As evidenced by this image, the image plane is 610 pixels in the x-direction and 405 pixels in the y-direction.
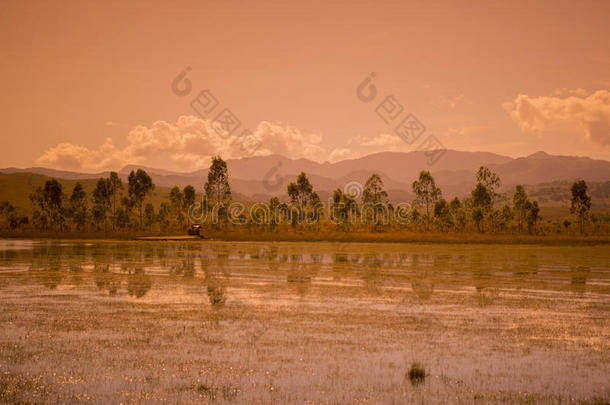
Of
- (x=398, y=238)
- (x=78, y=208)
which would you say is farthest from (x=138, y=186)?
(x=398, y=238)

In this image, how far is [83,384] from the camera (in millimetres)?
10188

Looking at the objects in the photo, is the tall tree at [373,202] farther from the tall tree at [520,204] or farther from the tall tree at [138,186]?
the tall tree at [138,186]

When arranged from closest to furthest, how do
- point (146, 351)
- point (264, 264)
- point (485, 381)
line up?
point (485, 381), point (146, 351), point (264, 264)

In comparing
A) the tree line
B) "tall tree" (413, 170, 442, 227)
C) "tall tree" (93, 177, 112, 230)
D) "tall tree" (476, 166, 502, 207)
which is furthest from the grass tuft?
"tall tree" (93, 177, 112, 230)

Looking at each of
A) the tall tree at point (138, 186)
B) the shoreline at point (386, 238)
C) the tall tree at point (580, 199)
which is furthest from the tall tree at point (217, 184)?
the tall tree at point (580, 199)

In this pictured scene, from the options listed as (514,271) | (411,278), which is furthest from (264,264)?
(514,271)

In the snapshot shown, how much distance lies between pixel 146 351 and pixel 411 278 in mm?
19649

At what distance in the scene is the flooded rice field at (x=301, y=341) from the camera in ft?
33.0

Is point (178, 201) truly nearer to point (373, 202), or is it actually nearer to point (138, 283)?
point (373, 202)

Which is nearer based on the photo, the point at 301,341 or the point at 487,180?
the point at 301,341

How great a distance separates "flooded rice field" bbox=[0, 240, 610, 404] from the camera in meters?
10.0

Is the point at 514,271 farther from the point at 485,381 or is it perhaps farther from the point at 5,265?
the point at 5,265

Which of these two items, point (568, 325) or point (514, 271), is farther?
point (514, 271)

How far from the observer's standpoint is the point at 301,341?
13953mm
